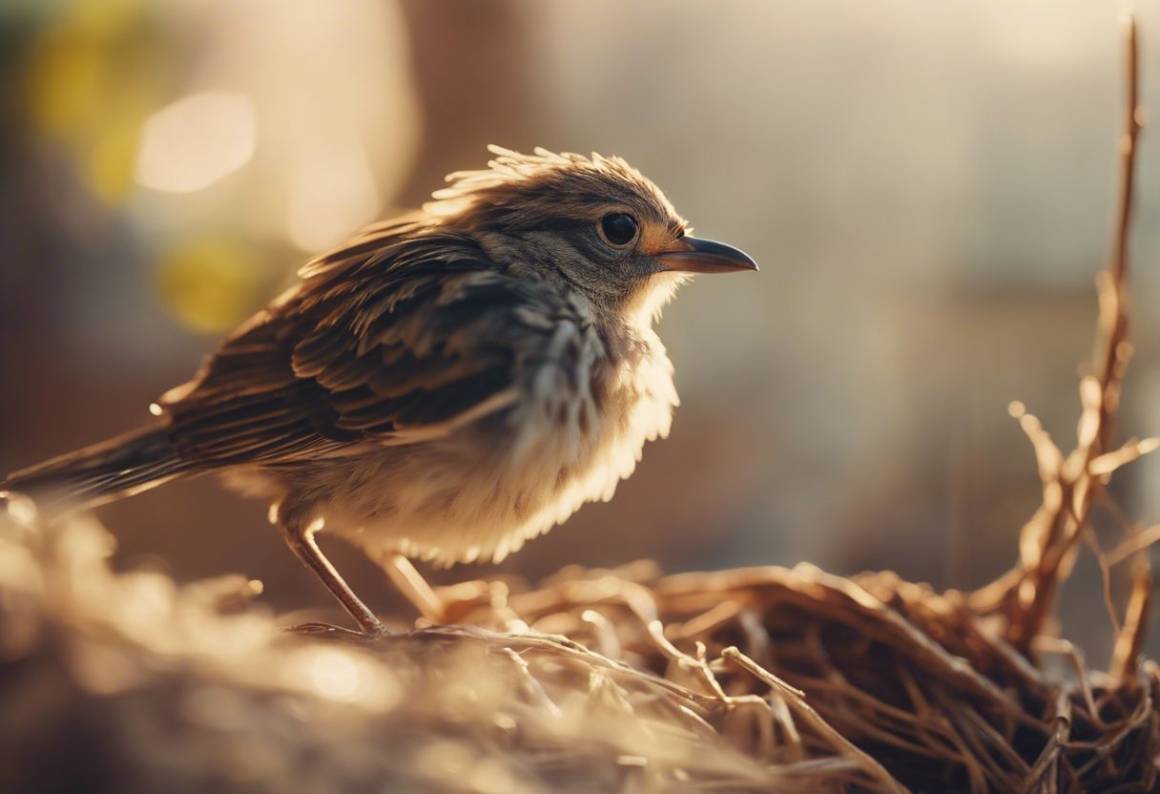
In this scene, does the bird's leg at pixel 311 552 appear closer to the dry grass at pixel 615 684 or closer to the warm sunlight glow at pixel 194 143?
the dry grass at pixel 615 684

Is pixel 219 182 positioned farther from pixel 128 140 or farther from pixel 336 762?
pixel 336 762

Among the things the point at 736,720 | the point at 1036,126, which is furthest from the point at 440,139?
the point at 736,720

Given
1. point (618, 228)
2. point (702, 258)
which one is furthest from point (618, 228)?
point (702, 258)

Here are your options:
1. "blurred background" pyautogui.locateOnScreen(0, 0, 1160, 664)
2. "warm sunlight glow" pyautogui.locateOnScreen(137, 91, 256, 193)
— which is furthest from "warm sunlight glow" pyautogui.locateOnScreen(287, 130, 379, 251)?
"warm sunlight glow" pyautogui.locateOnScreen(137, 91, 256, 193)

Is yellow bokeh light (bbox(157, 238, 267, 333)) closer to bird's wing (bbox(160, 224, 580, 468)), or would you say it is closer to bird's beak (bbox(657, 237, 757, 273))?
bird's wing (bbox(160, 224, 580, 468))

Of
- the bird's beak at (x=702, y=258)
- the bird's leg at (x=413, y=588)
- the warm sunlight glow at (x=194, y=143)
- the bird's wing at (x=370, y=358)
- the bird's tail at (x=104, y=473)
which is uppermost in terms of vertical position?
the warm sunlight glow at (x=194, y=143)

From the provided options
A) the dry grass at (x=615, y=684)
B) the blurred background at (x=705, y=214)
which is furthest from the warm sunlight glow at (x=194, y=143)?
the dry grass at (x=615, y=684)
